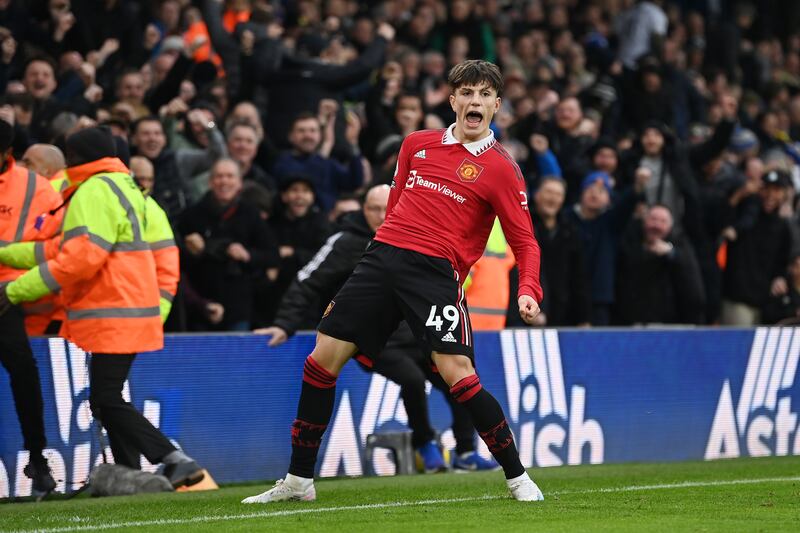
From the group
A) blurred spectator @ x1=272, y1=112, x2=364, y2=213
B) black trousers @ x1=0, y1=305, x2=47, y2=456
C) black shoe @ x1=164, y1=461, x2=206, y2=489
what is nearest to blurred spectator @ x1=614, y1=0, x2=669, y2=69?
blurred spectator @ x1=272, y1=112, x2=364, y2=213

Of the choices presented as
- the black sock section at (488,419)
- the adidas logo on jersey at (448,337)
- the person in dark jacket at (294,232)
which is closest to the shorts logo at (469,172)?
the adidas logo on jersey at (448,337)

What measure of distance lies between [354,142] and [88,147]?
6.30 m

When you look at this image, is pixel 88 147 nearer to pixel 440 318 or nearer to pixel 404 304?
Result: pixel 404 304

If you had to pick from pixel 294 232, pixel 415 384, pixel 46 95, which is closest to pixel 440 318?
pixel 415 384

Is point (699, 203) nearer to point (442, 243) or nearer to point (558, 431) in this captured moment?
point (558, 431)

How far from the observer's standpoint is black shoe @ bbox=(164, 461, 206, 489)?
354 inches

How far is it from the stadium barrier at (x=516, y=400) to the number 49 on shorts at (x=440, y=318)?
10.6 feet

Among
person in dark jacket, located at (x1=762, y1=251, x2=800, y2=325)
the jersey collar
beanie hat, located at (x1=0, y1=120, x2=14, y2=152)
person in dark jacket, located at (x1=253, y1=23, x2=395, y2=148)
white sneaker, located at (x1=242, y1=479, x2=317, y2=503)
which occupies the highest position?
person in dark jacket, located at (x1=253, y1=23, x2=395, y2=148)

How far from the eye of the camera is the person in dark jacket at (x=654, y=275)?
1457cm

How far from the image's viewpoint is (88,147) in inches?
360

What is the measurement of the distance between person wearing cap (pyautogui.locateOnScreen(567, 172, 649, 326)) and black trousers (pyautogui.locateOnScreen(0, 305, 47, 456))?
6.28 m

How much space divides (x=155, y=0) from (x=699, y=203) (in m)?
6.17

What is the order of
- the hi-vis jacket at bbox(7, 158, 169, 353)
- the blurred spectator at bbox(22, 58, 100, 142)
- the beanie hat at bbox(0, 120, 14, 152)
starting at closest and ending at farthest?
the hi-vis jacket at bbox(7, 158, 169, 353) < the beanie hat at bbox(0, 120, 14, 152) < the blurred spectator at bbox(22, 58, 100, 142)

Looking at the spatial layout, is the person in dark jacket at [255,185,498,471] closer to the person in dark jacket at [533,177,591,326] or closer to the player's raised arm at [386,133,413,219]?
the player's raised arm at [386,133,413,219]
